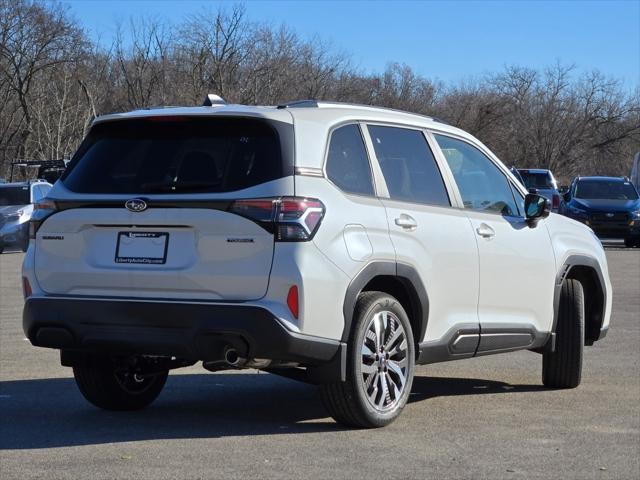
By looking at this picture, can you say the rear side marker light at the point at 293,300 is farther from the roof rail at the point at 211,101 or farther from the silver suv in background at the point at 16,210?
the silver suv in background at the point at 16,210

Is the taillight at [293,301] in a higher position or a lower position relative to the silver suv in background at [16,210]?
higher

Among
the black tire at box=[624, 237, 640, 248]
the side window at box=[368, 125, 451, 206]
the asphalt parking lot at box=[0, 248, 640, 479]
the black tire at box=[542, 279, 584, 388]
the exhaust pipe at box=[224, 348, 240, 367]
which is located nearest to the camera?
the asphalt parking lot at box=[0, 248, 640, 479]

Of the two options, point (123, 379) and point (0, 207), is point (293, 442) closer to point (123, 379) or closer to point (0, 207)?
point (123, 379)

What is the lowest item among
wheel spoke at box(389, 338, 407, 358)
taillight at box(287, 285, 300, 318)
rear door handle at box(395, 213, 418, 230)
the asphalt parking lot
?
the asphalt parking lot

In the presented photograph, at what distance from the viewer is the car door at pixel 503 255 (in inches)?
333

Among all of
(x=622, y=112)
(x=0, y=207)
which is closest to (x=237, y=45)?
(x=0, y=207)

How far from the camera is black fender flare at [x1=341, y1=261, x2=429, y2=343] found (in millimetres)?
7117

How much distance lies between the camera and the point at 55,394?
29.0ft

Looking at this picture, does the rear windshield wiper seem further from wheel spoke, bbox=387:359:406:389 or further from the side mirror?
the side mirror

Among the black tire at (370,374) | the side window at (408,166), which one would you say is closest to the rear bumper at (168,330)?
the black tire at (370,374)

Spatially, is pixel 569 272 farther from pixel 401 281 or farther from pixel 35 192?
pixel 35 192

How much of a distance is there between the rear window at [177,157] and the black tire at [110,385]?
1178 millimetres

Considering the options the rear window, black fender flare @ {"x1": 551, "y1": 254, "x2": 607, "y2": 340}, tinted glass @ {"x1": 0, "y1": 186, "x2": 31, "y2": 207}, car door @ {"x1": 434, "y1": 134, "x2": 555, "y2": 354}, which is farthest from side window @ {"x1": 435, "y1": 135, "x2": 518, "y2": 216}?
tinted glass @ {"x1": 0, "y1": 186, "x2": 31, "y2": 207}

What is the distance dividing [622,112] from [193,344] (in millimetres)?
78849
